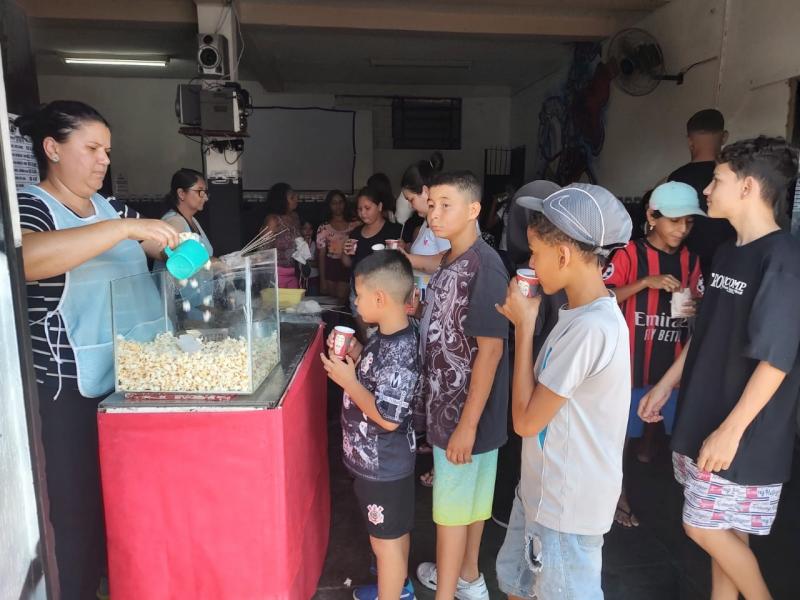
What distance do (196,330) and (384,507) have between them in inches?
33.0

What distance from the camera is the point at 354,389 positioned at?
5.85 ft

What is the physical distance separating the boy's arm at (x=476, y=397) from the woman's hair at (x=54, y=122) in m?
1.37

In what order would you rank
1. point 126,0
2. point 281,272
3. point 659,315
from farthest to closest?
point 126,0, point 281,272, point 659,315

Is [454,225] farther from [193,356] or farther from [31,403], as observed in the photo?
[31,403]

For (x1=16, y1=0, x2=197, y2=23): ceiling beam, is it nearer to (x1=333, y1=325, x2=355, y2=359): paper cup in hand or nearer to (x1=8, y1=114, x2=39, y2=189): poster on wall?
(x1=8, y1=114, x2=39, y2=189): poster on wall

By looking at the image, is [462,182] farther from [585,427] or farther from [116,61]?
[116,61]

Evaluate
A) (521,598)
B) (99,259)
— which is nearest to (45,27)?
(99,259)

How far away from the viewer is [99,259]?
1747mm

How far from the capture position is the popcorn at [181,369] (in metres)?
1.59

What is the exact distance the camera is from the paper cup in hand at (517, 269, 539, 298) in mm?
1542

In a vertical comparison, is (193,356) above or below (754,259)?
below

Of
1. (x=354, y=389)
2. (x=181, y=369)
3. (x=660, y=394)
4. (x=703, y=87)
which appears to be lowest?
(x=660, y=394)

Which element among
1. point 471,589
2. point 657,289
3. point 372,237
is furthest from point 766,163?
point 372,237

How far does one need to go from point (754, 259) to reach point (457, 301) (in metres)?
0.90
